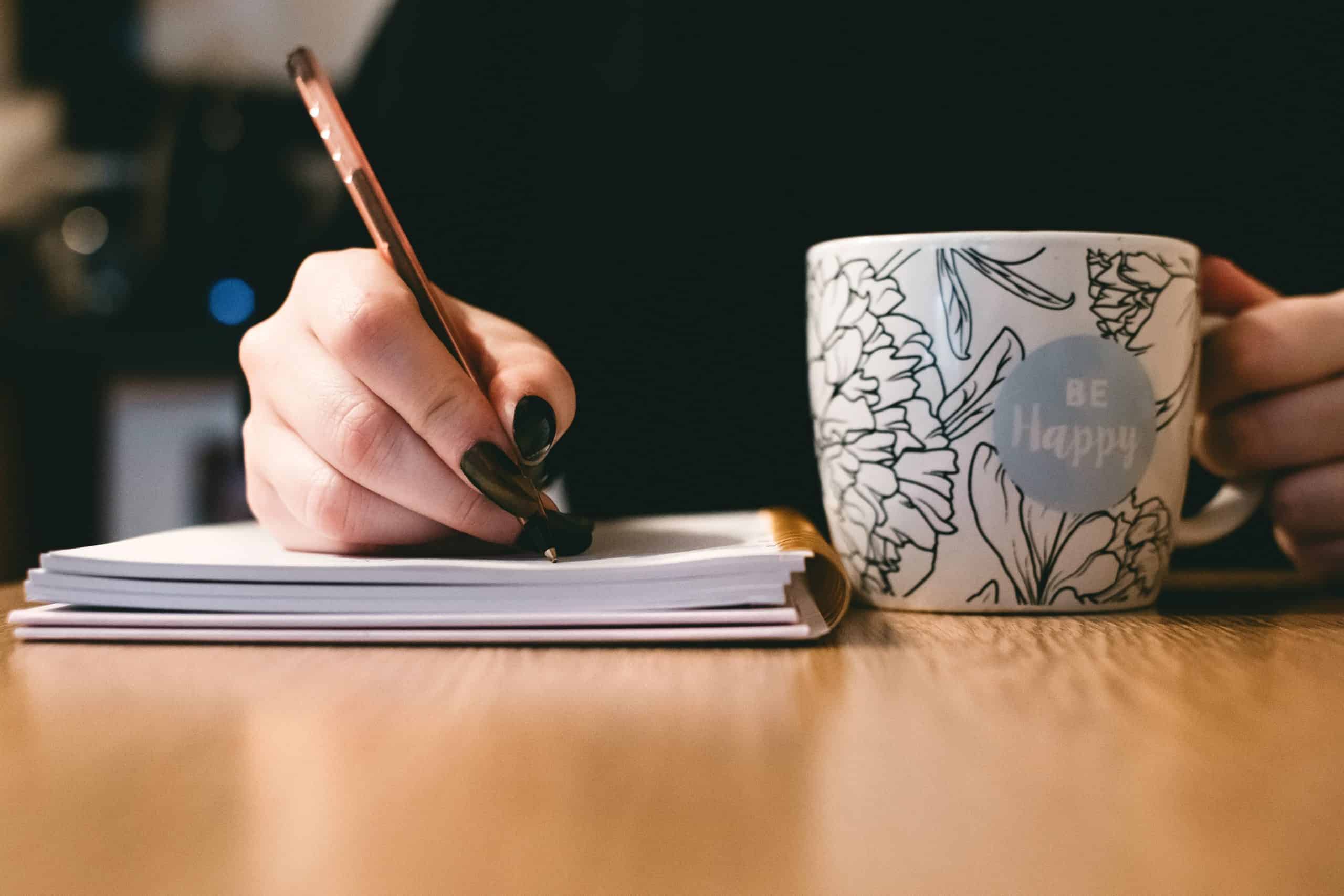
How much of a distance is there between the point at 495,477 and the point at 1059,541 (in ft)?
0.76

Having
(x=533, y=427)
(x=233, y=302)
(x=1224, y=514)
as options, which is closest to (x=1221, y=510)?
(x=1224, y=514)

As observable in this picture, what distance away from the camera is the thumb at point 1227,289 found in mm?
518

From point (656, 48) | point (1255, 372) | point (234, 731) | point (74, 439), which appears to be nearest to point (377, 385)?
point (234, 731)

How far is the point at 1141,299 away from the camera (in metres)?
0.42

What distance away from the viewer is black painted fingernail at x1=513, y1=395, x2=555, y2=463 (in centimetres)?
41

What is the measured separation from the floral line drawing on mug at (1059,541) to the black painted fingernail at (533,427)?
0.17 m

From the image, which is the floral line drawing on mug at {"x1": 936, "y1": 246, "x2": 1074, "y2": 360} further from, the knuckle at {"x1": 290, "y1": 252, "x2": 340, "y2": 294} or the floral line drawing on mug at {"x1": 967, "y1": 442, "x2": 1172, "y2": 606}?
the knuckle at {"x1": 290, "y1": 252, "x2": 340, "y2": 294}

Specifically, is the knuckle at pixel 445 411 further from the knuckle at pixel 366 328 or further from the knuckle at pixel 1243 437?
the knuckle at pixel 1243 437

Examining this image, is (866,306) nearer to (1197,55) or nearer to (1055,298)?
(1055,298)

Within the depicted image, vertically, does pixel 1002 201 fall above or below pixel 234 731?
above

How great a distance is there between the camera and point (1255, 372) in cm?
50

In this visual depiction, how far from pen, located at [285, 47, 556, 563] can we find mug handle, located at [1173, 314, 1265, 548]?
A: 0.31m

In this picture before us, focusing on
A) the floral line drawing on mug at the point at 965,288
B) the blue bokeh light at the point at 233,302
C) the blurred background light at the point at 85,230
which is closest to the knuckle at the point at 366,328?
the floral line drawing on mug at the point at 965,288

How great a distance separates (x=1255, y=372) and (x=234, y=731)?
47 centimetres
